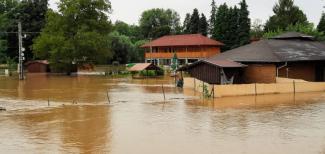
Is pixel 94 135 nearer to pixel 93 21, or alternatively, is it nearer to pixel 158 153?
pixel 158 153

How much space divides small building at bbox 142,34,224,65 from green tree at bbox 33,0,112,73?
1416 centimetres

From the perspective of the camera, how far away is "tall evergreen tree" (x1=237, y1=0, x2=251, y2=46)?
7812 cm

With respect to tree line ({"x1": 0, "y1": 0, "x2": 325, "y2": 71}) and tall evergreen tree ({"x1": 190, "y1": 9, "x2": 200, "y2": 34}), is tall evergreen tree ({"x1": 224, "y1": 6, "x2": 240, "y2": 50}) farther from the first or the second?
tall evergreen tree ({"x1": 190, "y1": 9, "x2": 200, "y2": 34})

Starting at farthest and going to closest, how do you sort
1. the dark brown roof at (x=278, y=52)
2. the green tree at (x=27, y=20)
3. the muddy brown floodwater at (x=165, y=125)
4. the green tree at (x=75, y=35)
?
the green tree at (x=27, y=20) → the green tree at (x=75, y=35) → the dark brown roof at (x=278, y=52) → the muddy brown floodwater at (x=165, y=125)

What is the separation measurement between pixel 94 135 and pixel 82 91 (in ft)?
70.4

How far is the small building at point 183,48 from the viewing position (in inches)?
3073

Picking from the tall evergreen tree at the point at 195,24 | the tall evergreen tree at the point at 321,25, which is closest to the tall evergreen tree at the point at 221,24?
the tall evergreen tree at the point at 195,24

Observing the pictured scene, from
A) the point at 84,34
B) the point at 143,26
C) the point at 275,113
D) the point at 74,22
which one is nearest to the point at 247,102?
the point at 275,113

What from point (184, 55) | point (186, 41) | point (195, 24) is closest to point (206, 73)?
point (186, 41)

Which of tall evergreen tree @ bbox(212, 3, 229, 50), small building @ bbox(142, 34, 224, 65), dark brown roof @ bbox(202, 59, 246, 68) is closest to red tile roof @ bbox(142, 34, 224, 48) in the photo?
small building @ bbox(142, 34, 224, 65)

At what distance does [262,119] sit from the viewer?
2389 cm

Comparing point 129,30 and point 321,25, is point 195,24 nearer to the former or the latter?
point 321,25

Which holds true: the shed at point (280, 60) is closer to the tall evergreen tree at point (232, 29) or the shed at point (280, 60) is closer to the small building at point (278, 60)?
the small building at point (278, 60)

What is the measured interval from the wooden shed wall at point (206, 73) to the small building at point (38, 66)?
39581 mm
